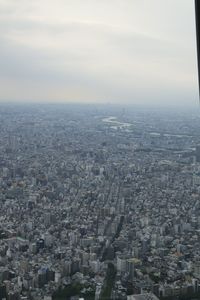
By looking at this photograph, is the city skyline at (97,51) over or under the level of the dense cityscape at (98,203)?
over

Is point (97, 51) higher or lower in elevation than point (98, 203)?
higher

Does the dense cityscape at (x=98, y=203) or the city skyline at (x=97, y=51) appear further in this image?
the city skyline at (x=97, y=51)

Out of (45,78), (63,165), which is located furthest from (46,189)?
A: (45,78)

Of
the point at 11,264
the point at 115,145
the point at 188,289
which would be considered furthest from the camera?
the point at 115,145

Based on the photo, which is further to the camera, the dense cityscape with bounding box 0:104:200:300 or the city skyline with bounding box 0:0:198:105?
the city skyline with bounding box 0:0:198:105

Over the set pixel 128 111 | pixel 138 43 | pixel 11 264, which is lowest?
pixel 11 264

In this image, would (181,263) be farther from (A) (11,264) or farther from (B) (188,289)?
(A) (11,264)

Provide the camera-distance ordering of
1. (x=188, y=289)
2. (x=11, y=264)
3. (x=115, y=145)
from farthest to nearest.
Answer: (x=115, y=145), (x=188, y=289), (x=11, y=264)

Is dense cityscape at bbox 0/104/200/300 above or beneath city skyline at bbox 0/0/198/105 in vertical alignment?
beneath
